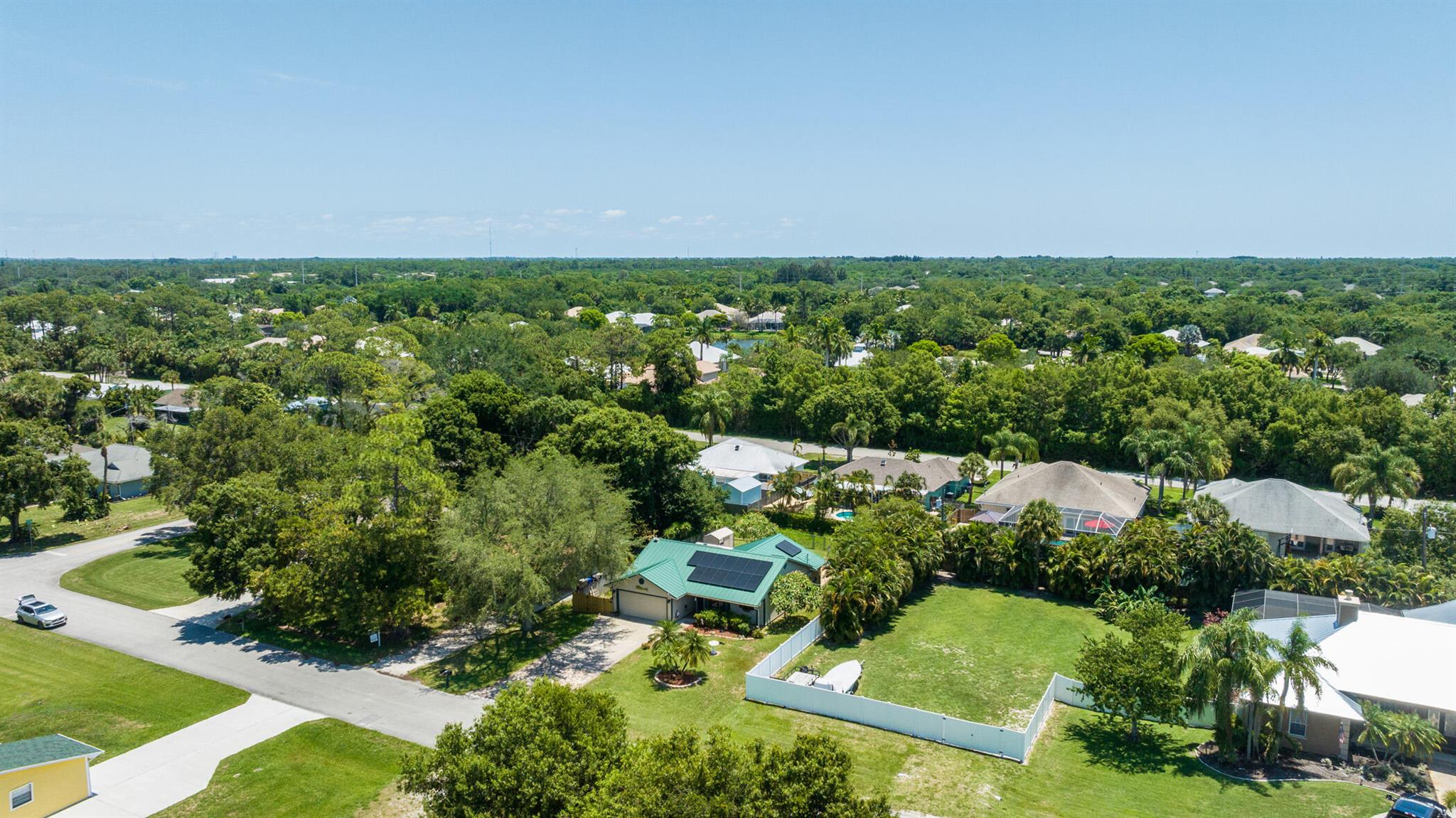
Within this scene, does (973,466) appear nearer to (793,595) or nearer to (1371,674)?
(793,595)

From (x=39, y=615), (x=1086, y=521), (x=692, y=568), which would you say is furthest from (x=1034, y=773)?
(x=39, y=615)

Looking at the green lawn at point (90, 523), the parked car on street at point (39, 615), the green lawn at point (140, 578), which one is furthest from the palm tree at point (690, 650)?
the green lawn at point (90, 523)

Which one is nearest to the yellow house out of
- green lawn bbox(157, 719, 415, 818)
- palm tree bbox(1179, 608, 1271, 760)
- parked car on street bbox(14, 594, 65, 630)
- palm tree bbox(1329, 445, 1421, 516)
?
green lawn bbox(157, 719, 415, 818)

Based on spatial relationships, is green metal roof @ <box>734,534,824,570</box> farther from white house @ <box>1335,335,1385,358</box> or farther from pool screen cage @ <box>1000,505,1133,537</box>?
white house @ <box>1335,335,1385,358</box>

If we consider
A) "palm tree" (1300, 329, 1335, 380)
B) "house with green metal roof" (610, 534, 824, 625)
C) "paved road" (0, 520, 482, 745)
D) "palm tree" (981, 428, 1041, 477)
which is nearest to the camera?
"paved road" (0, 520, 482, 745)

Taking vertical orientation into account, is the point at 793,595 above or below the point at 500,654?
above

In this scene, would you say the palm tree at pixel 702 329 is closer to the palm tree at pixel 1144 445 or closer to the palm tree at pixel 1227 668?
the palm tree at pixel 1144 445
